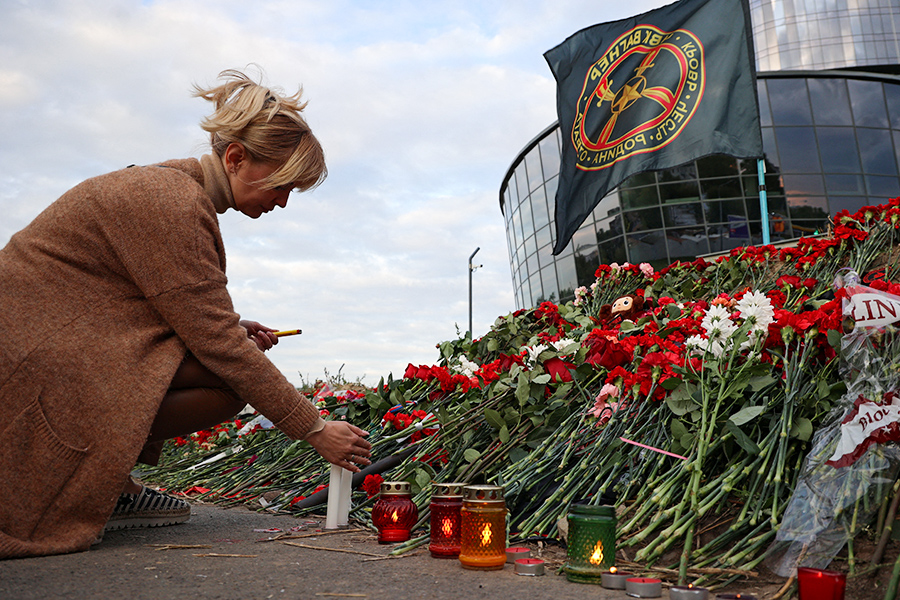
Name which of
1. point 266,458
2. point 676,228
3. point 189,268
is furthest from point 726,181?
point 189,268

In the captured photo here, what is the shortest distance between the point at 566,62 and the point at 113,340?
22.7 ft

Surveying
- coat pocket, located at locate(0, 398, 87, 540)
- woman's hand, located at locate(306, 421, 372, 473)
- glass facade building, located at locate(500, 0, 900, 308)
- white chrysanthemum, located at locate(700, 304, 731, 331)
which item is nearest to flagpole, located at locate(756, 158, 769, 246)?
white chrysanthemum, located at locate(700, 304, 731, 331)

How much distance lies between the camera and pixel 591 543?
1295 millimetres

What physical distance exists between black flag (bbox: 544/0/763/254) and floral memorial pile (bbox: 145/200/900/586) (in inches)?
134

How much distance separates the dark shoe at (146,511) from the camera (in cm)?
194

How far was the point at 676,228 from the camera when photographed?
15.0m

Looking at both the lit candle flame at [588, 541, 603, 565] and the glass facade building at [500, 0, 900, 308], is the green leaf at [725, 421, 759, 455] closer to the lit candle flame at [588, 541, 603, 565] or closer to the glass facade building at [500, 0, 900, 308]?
the lit candle flame at [588, 541, 603, 565]

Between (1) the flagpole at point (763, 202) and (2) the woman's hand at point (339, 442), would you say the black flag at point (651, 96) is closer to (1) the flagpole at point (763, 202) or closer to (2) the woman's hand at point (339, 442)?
(1) the flagpole at point (763, 202)

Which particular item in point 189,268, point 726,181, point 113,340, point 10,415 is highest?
point 726,181

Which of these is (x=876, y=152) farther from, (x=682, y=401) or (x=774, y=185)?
(x=682, y=401)

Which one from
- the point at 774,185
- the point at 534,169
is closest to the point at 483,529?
the point at 774,185

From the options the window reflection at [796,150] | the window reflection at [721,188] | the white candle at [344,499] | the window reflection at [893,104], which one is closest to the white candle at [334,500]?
the white candle at [344,499]

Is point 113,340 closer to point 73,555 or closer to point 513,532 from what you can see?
point 73,555

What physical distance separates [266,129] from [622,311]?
8.37ft
